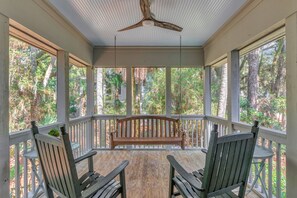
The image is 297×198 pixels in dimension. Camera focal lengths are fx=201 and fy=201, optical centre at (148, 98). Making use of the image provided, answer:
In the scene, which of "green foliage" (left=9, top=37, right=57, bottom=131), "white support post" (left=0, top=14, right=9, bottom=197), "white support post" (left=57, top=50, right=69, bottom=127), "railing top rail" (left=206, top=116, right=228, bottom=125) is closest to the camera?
"white support post" (left=0, top=14, right=9, bottom=197)

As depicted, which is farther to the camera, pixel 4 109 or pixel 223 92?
pixel 223 92

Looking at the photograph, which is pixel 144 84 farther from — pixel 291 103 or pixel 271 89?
pixel 291 103

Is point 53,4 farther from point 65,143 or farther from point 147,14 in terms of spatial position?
point 65,143

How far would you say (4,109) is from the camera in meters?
1.90

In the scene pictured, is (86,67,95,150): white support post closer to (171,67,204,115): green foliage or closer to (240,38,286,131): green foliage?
(171,67,204,115): green foliage

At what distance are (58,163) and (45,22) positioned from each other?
2065 mm

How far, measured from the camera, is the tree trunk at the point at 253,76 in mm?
2949

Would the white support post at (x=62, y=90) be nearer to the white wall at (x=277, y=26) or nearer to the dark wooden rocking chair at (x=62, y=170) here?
the dark wooden rocking chair at (x=62, y=170)

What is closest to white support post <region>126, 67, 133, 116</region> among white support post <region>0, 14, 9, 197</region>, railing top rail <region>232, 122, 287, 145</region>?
railing top rail <region>232, 122, 287, 145</region>

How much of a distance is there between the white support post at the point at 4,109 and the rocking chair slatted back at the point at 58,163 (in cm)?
46

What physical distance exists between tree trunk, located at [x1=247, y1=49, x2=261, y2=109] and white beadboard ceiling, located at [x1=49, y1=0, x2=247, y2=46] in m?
0.72

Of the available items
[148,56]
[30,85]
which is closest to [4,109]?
[30,85]

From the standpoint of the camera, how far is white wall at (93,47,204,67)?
4.95 metres

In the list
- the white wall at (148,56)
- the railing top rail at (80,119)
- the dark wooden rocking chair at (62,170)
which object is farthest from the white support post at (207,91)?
the dark wooden rocking chair at (62,170)
